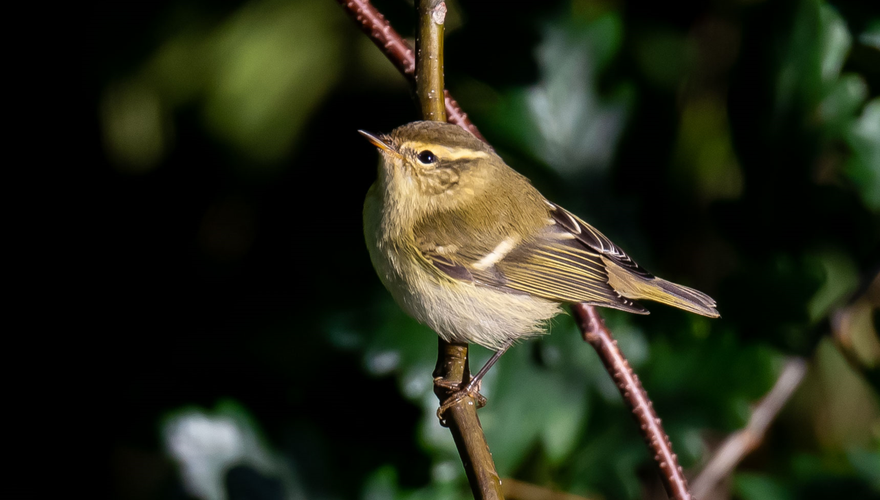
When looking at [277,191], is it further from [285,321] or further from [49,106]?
[49,106]

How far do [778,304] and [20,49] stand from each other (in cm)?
244

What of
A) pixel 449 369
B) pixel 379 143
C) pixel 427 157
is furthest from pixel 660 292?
pixel 379 143

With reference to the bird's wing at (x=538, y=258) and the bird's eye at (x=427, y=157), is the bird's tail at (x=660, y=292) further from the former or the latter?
the bird's eye at (x=427, y=157)

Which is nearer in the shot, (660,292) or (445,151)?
(445,151)

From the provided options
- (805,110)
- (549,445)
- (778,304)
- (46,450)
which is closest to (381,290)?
(549,445)

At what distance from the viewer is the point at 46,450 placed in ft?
10.1

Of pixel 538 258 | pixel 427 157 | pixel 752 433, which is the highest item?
pixel 427 157

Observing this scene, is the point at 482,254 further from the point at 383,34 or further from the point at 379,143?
the point at 383,34

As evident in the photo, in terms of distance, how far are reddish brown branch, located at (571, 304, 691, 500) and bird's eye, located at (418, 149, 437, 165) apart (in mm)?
556

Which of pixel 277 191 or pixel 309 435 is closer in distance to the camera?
pixel 309 435

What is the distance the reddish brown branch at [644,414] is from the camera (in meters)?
1.71

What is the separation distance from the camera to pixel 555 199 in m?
2.33

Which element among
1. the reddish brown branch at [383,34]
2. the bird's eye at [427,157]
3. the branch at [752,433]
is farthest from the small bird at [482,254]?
the branch at [752,433]

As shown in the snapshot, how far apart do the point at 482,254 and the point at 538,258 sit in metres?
0.16
